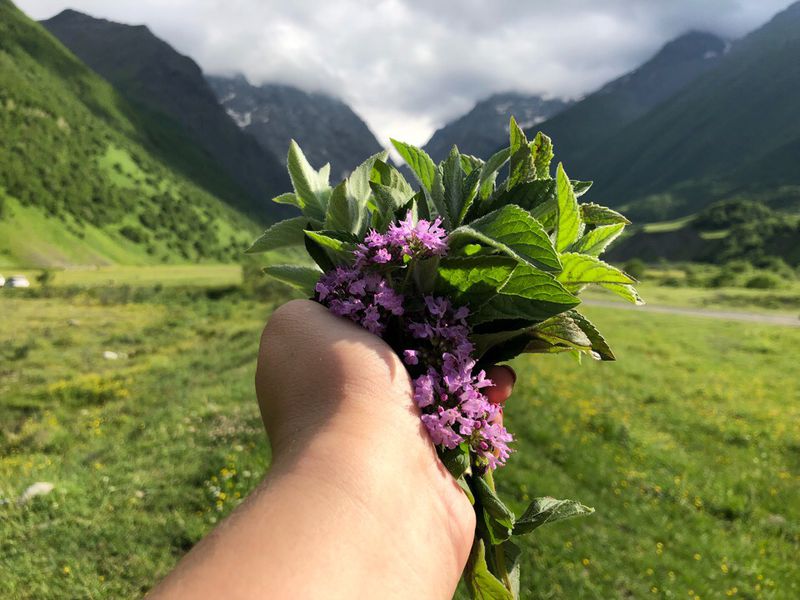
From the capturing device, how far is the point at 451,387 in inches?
75.3

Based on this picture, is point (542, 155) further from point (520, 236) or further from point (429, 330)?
point (429, 330)

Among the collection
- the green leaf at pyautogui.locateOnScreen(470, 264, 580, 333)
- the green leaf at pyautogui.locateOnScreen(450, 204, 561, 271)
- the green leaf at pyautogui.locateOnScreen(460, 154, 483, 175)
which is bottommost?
the green leaf at pyautogui.locateOnScreen(470, 264, 580, 333)

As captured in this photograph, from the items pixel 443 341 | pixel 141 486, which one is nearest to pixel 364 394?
pixel 443 341

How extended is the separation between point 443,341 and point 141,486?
9090mm

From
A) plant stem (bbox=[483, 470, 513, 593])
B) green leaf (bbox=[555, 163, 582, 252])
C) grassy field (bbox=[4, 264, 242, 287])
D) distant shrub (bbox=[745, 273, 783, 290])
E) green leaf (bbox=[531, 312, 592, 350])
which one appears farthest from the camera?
distant shrub (bbox=[745, 273, 783, 290])

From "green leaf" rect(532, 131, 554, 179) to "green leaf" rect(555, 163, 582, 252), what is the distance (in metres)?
0.33

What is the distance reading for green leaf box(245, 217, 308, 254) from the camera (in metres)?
2.42

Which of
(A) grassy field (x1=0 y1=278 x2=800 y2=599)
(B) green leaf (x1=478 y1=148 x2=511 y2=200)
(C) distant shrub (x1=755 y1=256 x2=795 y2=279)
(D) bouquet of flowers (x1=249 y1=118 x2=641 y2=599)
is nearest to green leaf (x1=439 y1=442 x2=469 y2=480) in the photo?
(D) bouquet of flowers (x1=249 y1=118 x2=641 y2=599)

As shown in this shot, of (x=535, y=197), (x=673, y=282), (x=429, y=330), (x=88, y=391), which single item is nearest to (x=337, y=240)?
(x=429, y=330)

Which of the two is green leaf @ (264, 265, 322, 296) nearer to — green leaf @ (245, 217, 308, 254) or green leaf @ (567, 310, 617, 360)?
green leaf @ (245, 217, 308, 254)

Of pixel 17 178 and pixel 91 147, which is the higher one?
pixel 91 147

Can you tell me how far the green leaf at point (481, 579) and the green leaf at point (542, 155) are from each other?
1.73m

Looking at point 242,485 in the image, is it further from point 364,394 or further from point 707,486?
point 707,486

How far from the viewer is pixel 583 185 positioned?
2.65m
